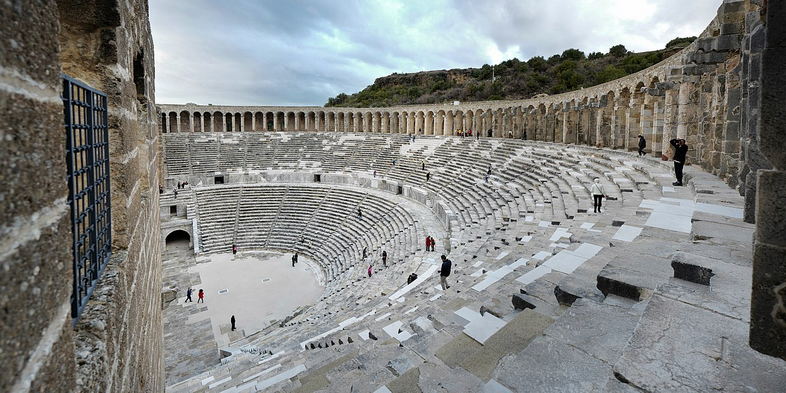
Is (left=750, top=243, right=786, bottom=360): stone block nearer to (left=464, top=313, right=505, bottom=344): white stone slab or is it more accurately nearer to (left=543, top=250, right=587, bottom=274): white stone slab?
(left=464, top=313, right=505, bottom=344): white stone slab

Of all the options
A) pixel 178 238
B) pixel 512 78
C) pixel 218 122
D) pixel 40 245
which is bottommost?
pixel 178 238

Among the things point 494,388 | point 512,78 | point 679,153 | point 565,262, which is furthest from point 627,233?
point 512,78

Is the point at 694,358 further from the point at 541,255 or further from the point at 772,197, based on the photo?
the point at 541,255

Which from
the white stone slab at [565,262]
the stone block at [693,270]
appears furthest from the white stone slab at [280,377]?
the stone block at [693,270]

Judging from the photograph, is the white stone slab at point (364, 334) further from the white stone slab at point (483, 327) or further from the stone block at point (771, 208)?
the stone block at point (771, 208)

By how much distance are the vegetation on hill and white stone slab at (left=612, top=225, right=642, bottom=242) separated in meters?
37.5

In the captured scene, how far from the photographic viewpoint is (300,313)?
13.7 metres

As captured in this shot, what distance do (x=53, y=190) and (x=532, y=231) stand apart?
332 inches

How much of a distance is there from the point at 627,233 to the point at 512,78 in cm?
5081

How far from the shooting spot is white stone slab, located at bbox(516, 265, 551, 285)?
536 cm

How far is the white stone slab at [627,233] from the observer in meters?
5.78

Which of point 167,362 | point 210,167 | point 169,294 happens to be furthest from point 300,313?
point 210,167

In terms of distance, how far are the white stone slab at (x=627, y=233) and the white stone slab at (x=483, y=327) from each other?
8.39ft

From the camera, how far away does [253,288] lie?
16.8 m
